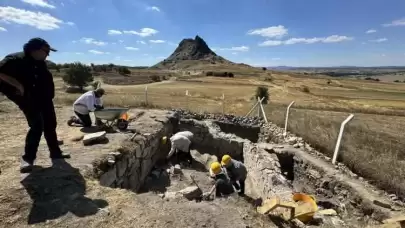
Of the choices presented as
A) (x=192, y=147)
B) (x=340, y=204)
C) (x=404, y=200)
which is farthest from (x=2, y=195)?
(x=192, y=147)

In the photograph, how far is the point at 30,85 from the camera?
182 inches

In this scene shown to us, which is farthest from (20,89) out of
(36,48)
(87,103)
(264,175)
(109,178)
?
(264,175)

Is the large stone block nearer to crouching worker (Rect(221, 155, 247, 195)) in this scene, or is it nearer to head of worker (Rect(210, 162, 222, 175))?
head of worker (Rect(210, 162, 222, 175))

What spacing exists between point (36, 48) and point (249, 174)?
23.1 feet

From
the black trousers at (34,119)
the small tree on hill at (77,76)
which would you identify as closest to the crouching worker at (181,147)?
the black trousers at (34,119)

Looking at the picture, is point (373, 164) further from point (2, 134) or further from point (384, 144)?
point (2, 134)

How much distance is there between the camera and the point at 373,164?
667 cm

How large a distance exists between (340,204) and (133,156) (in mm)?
4710

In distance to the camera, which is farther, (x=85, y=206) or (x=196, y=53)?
(x=196, y=53)

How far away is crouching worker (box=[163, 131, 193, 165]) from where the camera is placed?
31.9 ft

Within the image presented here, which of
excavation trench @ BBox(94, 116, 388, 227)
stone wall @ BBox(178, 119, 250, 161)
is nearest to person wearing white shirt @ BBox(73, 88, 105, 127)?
excavation trench @ BBox(94, 116, 388, 227)

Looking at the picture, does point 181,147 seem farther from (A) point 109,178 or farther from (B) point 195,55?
(B) point 195,55

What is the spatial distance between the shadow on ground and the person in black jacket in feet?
1.36

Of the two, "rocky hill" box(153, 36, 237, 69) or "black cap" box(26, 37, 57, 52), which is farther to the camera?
"rocky hill" box(153, 36, 237, 69)
